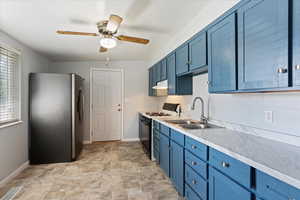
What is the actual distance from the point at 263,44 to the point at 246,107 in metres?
0.74

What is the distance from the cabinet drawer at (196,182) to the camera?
5.34ft

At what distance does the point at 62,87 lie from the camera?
136 inches

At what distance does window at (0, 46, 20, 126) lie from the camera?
274cm

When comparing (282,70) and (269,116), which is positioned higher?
(282,70)

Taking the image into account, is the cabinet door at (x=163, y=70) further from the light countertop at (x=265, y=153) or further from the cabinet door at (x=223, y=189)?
the cabinet door at (x=223, y=189)

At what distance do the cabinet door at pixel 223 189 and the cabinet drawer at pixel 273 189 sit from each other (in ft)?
0.40

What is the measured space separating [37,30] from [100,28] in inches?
A: 44.5

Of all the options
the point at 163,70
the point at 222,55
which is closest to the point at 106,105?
the point at 163,70

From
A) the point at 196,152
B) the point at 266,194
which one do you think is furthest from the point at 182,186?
the point at 266,194

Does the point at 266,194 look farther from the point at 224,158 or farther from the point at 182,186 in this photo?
the point at 182,186

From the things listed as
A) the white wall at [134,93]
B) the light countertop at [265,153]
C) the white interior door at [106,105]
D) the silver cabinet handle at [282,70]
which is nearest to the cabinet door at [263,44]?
the silver cabinet handle at [282,70]

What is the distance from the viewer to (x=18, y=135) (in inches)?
122

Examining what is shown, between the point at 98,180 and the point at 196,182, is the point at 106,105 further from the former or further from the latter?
the point at 196,182

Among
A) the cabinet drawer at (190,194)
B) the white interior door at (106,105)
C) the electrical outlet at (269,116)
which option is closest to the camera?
the electrical outlet at (269,116)
